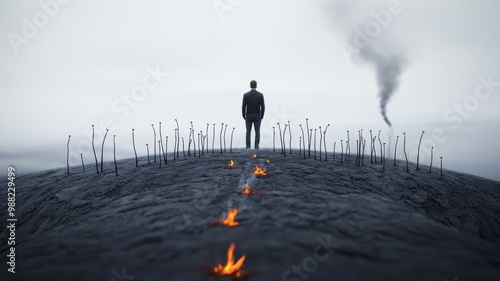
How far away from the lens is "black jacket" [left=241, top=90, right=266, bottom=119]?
A: 1234cm

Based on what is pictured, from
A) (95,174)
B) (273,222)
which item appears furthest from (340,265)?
(95,174)

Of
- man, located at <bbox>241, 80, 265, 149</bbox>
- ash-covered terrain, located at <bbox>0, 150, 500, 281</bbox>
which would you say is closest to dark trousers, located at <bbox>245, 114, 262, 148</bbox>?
man, located at <bbox>241, 80, 265, 149</bbox>

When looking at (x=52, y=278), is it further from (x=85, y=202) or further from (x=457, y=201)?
(x=457, y=201)

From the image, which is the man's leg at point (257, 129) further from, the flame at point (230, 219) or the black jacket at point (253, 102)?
the flame at point (230, 219)

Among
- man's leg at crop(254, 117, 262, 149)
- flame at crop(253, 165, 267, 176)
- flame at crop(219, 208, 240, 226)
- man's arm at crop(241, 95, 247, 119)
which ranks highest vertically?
man's arm at crop(241, 95, 247, 119)

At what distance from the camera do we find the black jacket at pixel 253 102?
1234cm

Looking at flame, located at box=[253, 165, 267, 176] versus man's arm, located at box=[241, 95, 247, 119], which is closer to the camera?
flame, located at box=[253, 165, 267, 176]

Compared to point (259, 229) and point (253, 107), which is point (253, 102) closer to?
point (253, 107)

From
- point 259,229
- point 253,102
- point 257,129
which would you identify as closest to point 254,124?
point 257,129

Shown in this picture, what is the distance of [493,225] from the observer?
24.4ft

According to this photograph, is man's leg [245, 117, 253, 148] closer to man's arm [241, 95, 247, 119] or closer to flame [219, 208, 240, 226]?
Result: man's arm [241, 95, 247, 119]

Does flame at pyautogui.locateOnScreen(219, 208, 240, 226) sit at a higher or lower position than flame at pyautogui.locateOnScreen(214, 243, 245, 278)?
higher

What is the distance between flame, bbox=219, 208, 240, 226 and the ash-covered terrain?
0.13 m

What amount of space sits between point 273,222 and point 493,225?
6966mm
